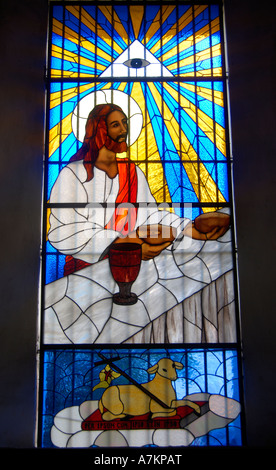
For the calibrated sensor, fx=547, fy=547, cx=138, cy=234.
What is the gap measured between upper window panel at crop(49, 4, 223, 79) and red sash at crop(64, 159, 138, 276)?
2.48 feet

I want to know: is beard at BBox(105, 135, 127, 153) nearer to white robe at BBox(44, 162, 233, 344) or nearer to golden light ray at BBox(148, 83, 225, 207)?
white robe at BBox(44, 162, 233, 344)

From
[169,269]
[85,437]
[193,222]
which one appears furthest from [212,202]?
[85,437]

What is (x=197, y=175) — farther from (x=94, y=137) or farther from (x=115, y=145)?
(x=94, y=137)

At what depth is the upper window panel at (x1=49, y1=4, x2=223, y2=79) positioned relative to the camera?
4070mm

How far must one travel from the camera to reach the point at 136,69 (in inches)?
161

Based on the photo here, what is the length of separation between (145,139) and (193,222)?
71 cm

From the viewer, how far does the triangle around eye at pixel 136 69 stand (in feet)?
13.3

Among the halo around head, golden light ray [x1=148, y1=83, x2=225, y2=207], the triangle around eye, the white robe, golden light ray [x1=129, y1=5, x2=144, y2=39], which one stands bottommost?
the white robe

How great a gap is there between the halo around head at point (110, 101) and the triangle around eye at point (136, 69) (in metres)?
0.15

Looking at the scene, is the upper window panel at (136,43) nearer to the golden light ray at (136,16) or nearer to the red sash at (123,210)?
the golden light ray at (136,16)

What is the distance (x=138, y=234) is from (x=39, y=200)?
0.70 metres

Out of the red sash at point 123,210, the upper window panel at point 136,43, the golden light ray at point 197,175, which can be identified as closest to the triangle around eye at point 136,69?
the upper window panel at point 136,43

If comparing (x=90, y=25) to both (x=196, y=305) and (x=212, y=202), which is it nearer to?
(x=212, y=202)

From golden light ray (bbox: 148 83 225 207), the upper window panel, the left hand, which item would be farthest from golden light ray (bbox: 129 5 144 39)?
the left hand
